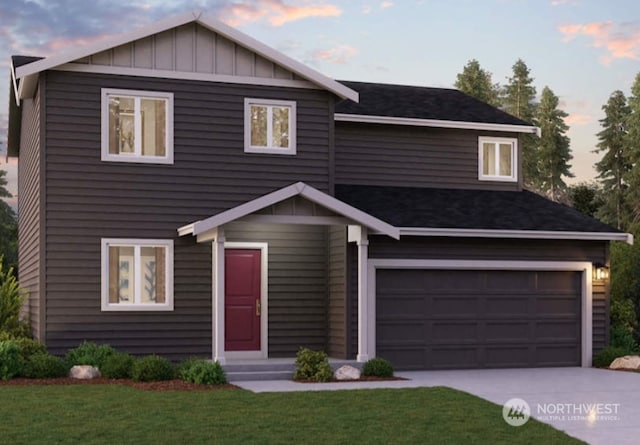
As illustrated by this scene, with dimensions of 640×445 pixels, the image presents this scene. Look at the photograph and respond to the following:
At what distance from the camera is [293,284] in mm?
19375

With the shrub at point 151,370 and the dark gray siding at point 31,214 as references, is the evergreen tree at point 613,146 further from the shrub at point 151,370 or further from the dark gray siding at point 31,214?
the shrub at point 151,370

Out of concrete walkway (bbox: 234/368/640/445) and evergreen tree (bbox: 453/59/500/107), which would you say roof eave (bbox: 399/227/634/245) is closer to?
concrete walkway (bbox: 234/368/640/445)

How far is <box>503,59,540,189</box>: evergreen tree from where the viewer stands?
55.5 m

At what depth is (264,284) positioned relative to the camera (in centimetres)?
1912

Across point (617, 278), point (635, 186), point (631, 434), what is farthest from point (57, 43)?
point (635, 186)

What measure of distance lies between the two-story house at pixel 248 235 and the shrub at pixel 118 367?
4.98 feet

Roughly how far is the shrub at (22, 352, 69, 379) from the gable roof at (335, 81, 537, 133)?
8.14 metres

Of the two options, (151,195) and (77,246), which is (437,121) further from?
(77,246)

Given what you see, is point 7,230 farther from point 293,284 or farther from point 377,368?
point 377,368

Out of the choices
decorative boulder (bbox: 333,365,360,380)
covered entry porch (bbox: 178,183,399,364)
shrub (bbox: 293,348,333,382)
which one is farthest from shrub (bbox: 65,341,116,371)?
decorative boulder (bbox: 333,365,360,380)

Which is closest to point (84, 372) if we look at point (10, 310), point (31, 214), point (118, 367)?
point (118, 367)

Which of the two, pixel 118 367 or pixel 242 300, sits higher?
pixel 242 300

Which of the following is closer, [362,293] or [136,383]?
[136,383]

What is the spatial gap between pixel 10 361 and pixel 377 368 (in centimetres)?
619
